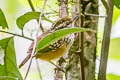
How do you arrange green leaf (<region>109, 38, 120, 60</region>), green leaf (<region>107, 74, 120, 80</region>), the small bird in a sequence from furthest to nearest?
green leaf (<region>109, 38, 120, 60</region>) < green leaf (<region>107, 74, 120, 80</region>) < the small bird

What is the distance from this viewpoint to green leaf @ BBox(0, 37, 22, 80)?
67 cm

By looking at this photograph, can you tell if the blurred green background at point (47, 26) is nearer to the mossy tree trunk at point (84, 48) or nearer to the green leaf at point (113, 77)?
the green leaf at point (113, 77)

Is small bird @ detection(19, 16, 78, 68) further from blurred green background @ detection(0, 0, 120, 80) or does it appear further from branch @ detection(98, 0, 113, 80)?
blurred green background @ detection(0, 0, 120, 80)

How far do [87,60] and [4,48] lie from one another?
24 centimetres

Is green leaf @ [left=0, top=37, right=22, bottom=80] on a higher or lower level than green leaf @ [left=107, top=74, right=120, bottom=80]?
higher

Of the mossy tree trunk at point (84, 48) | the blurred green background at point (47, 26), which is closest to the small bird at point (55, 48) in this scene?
the mossy tree trunk at point (84, 48)

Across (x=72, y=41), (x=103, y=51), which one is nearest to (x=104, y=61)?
(x=103, y=51)

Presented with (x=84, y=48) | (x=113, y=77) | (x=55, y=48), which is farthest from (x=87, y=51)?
(x=113, y=77)

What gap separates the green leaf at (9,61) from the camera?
2.20 ft

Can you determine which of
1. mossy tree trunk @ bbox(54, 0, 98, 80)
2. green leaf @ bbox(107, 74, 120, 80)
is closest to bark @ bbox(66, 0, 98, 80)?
mossy tree trunk @ bbox(54, 0, 98, 80)

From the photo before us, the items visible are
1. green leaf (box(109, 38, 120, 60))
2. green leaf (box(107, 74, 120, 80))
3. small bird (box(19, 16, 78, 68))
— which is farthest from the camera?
green leaf (box(109, 38, 120, 60))

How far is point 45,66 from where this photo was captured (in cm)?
108

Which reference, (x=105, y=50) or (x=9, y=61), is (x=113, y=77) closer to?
(x=105, y=50)

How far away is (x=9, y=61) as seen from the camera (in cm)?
69
